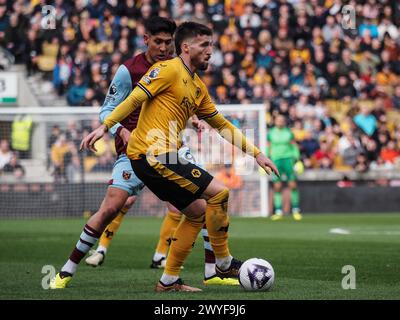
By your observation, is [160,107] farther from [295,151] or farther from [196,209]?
[295,151]

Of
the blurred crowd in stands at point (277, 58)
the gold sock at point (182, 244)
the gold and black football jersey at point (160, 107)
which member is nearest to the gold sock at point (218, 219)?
the gold sock at point (182, 244)

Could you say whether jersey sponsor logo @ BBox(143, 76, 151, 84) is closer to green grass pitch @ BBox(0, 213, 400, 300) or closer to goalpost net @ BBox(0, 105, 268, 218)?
green grass pitch @ BBox(0, 213, 400, 300)

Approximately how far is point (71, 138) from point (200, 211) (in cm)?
1448

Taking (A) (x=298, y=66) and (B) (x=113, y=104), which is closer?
(B) (x=113, y=104)

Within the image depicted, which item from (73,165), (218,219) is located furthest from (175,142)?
(73,165)

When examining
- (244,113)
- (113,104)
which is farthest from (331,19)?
(113,104)

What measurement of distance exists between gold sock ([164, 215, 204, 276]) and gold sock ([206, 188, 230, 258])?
0.12 m

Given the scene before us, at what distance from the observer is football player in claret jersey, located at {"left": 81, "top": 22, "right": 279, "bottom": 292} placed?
777 cm

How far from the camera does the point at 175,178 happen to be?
7.80m

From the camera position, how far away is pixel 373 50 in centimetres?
2548

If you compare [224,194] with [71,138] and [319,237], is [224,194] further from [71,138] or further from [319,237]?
[71,138]

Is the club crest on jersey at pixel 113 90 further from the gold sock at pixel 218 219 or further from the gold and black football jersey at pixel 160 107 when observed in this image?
the gold sock at pixel 218 219

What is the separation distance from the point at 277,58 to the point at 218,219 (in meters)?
16.9
